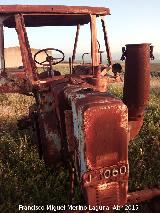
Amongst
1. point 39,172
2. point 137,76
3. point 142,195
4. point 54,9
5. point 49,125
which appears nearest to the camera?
point 142,195

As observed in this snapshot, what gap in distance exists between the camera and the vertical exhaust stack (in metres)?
3.18

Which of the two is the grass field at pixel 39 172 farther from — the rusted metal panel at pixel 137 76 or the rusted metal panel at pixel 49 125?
the rusted metal panel at pixel 137 76

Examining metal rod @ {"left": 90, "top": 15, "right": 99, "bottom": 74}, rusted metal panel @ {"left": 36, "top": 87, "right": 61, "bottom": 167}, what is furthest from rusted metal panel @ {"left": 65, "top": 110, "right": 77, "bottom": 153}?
metal rod @ {"left": 90, "top": 15, "right": 99, "bottom": 74}

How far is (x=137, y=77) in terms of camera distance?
10.5 feet

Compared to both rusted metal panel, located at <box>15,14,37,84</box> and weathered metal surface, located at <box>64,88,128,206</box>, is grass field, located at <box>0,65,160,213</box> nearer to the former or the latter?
weathered metal surface, located at <box>64,88,128,206</box>

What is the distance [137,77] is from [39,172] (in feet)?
6.69

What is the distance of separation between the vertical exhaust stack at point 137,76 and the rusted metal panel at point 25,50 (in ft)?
3.48

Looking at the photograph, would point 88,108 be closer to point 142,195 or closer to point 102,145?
point 102,145

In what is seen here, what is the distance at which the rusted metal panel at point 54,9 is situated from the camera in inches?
145

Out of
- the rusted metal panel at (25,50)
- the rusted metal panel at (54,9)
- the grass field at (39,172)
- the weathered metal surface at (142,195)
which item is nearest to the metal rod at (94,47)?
the rusted metal panel at (54,9)

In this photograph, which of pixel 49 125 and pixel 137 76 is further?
pixel 49 125

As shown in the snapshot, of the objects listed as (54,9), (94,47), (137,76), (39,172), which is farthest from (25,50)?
(39,172)

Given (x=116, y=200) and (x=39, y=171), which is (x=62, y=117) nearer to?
(x=116, y=200)

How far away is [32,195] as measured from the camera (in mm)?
3928
